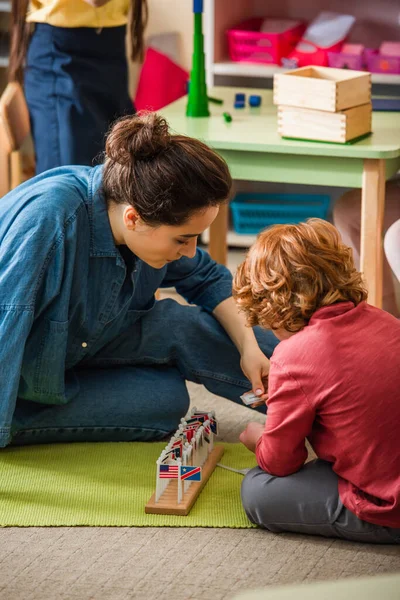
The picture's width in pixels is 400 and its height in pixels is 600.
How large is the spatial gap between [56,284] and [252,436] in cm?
47

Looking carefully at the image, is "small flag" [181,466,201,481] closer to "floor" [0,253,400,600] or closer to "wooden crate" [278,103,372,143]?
"floor" [0,253,400,600]

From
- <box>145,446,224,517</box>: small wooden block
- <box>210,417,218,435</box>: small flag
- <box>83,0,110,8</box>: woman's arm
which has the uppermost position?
<box>83,0,110,8</box>: woman's arm

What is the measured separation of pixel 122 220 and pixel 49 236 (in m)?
0.14

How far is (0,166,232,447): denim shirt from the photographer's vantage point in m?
1.66

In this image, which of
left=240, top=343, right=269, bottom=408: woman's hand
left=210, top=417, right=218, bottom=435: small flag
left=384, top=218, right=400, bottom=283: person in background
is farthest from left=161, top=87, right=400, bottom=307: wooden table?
left=210, top=417, right=218, bottom=435: small flag

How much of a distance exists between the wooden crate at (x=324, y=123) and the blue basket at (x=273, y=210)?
814mm

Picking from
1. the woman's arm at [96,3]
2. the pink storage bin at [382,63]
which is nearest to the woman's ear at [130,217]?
the woman's arm at [96,3]

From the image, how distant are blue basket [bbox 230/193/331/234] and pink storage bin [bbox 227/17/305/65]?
0.49m

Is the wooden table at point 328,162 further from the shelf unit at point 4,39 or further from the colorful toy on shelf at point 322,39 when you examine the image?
the shelf unit at point 4,39

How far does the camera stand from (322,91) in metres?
2.15

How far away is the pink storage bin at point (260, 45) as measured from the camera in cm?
278

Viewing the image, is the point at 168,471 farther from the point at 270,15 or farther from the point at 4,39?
the point at 4,39

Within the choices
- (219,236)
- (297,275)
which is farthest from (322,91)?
(297,275)

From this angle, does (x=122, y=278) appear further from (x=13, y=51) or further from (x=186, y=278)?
(x=13, y=51)
